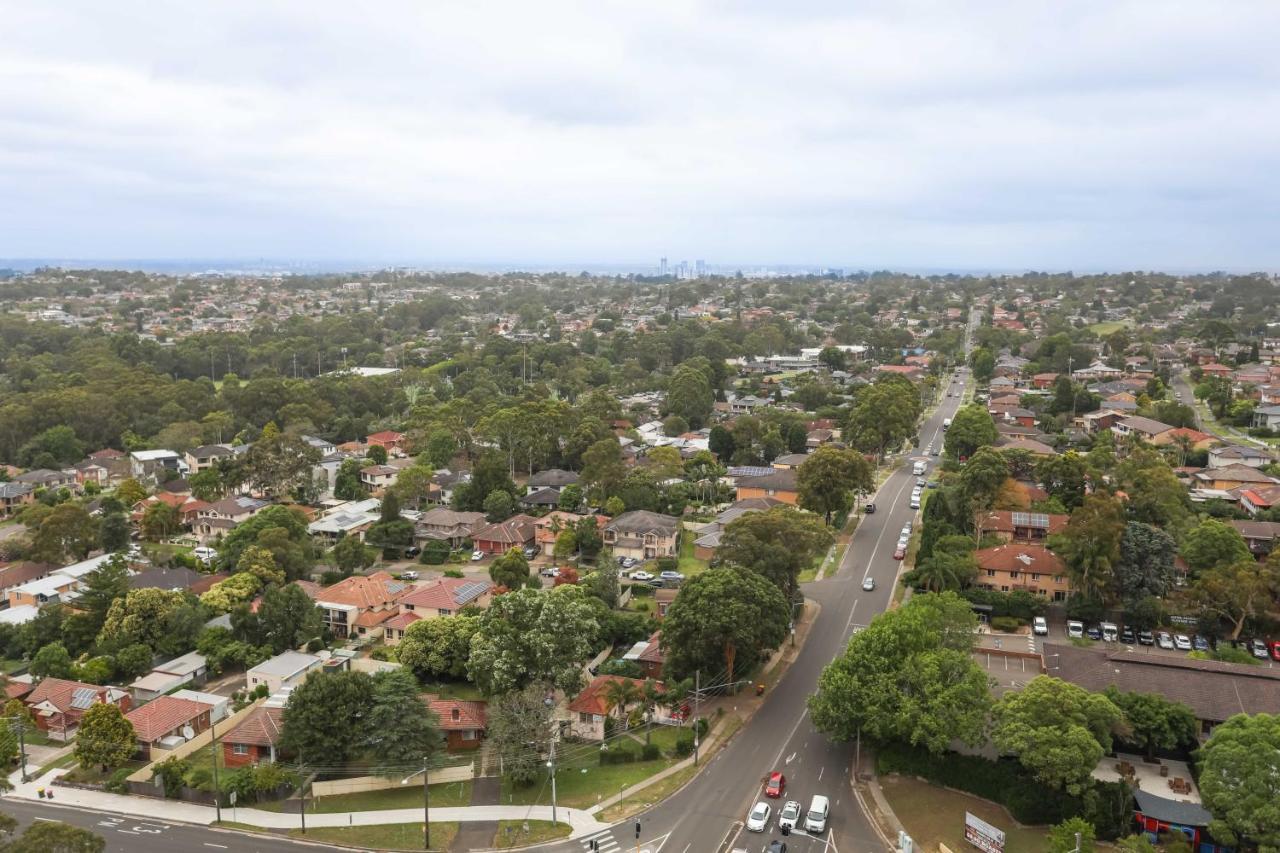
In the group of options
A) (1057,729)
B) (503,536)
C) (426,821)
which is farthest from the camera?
(503,536)

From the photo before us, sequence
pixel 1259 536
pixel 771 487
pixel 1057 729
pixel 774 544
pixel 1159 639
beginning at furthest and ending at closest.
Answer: pixel 771 487 → pixel 1259 536 → pixel 774 544 → pixel 1159 639 → pixel 1057 729

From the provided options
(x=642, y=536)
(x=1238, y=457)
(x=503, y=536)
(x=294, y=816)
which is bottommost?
(x=294, y=816)

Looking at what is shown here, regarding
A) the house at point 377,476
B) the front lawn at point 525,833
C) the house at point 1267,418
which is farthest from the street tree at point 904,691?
the house at point 1267,418

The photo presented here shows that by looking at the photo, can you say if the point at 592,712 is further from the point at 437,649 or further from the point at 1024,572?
the point at 1024,572

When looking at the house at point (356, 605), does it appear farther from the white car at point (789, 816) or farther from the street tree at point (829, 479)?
the street tree at point (829, 479)

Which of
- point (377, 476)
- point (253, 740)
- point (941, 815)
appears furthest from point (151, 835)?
point (377, 476)

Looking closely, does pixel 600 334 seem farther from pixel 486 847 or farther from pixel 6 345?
pixel 486 847

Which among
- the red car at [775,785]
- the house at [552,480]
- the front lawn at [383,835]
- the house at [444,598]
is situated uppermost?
the house at [552,480]
